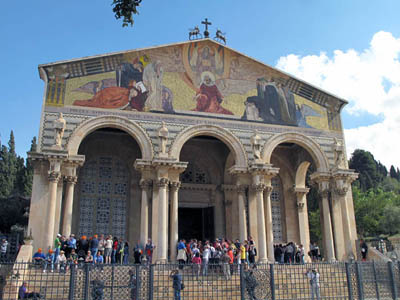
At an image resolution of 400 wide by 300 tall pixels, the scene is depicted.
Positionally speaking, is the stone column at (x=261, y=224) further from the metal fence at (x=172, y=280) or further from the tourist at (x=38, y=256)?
the tourist at (x=38, y=256)

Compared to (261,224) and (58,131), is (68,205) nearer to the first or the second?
(58,131)

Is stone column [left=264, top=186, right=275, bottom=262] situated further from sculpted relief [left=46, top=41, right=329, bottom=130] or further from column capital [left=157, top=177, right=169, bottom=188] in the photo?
column capital [left=157, top=177, right=169, bottom=188]

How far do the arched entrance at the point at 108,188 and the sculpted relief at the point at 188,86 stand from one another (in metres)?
2.96

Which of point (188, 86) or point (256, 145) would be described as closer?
point (256, 145)

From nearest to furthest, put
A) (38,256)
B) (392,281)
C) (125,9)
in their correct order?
(125,9) < (392,281) < (38,256)

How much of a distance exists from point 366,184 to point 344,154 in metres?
37.0

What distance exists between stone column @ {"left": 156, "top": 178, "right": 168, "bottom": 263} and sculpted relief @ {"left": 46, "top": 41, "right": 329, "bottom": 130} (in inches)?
148

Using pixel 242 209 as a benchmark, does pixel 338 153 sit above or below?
above

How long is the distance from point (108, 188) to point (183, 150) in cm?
495

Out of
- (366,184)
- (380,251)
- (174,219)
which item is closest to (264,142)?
(174,219)

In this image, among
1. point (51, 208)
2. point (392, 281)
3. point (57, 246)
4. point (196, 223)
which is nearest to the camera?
point (392, 281)

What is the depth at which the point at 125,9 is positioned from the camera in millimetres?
8484

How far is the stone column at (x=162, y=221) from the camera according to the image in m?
18.3

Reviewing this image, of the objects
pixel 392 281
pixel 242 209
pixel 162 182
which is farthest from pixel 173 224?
pixel 392 281
